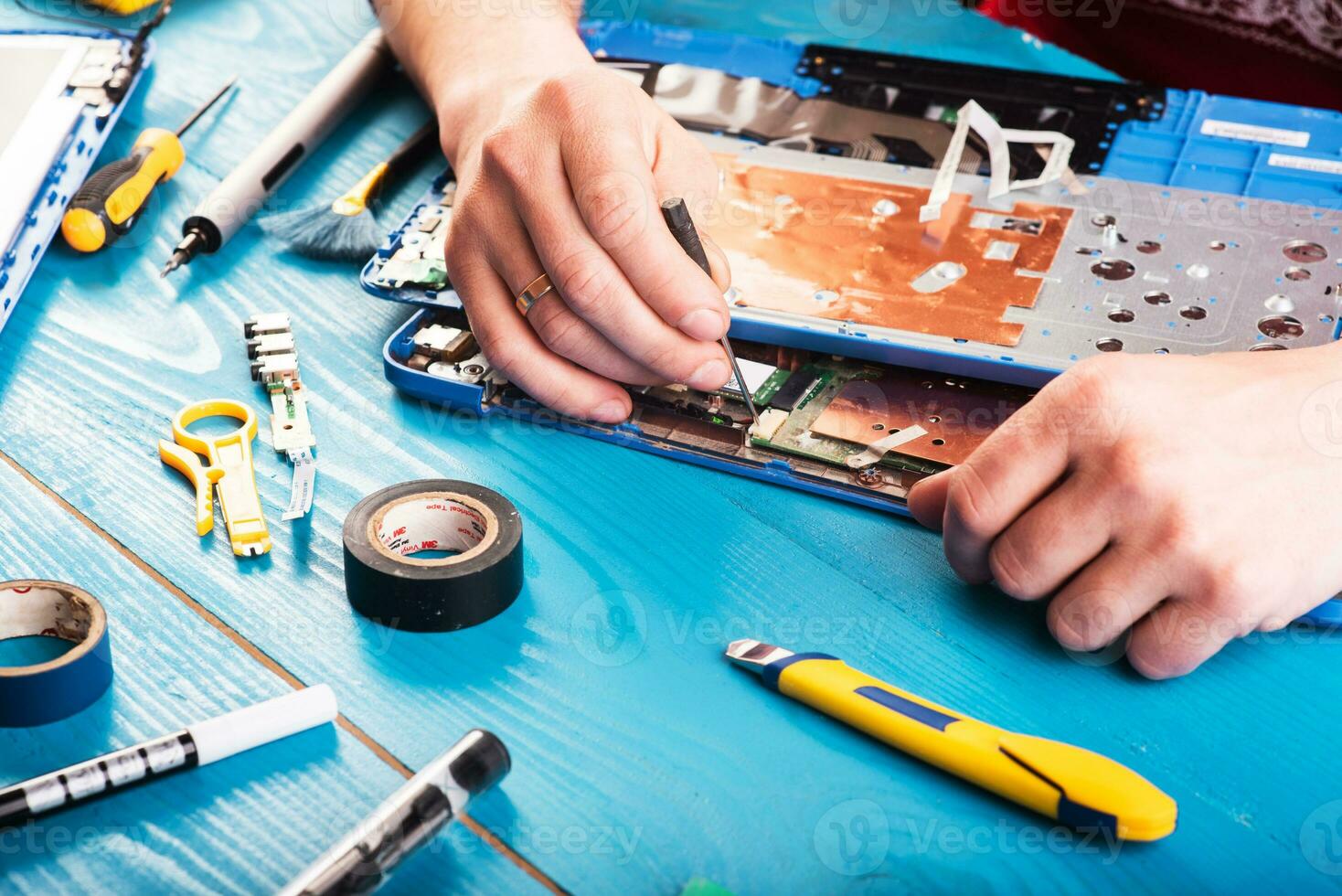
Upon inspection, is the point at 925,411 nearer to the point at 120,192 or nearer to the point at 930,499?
the point at 930,499

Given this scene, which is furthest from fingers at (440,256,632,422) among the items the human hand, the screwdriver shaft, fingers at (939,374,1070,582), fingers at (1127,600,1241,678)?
the screwdriver shaft

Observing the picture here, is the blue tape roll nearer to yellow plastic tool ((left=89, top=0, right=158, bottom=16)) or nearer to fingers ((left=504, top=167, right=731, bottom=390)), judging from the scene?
fingers ((left=504, top=167, right=731, bottom=390))

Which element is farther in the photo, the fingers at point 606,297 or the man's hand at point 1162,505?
the fingers at point 606,297

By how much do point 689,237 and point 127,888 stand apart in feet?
1.91

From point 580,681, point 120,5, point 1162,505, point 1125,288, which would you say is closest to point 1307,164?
point 1125,288

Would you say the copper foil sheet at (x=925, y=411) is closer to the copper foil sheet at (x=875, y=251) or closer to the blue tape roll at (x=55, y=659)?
the copper foil sheet at (x=875, y=251)

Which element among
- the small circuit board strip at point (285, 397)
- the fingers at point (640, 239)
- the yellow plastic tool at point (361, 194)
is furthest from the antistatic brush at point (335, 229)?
the fingers at point (640, 239)

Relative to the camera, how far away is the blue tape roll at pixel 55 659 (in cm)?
74

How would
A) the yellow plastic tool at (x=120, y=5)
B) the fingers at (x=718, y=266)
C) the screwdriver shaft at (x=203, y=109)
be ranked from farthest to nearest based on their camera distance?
the yellow plastic tool at (x=120, y=5)
the screwdriver shaft at (x=203, y=109)
the fingers at (x=718, y=266)

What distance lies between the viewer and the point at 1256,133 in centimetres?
129

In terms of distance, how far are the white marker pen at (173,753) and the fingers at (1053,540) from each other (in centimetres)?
46

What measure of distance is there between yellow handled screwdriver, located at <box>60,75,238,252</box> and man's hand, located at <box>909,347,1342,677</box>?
2.96ft

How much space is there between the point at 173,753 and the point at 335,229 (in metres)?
0.66

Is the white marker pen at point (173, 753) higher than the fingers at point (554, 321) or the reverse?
the reverse
